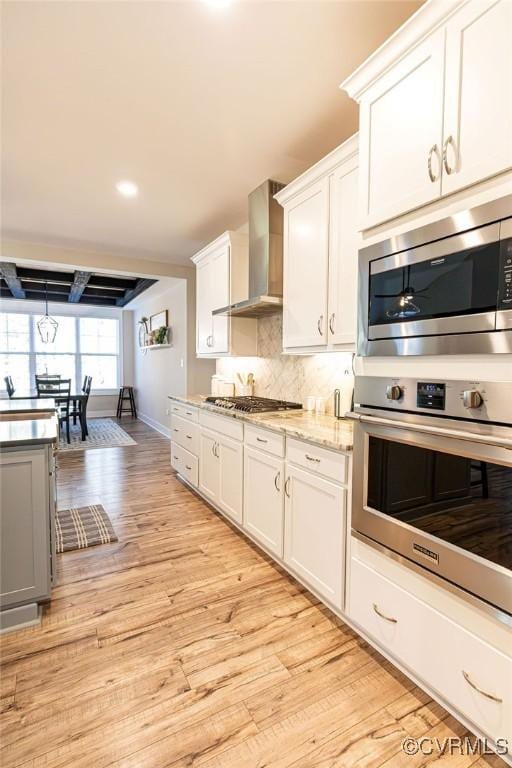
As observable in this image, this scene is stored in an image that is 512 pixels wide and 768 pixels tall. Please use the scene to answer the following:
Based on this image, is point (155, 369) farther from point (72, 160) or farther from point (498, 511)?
point (498, 511)

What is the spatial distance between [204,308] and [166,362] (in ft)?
9.33

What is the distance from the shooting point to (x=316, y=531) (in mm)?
1964

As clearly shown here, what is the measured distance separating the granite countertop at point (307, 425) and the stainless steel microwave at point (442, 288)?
0.48 metres

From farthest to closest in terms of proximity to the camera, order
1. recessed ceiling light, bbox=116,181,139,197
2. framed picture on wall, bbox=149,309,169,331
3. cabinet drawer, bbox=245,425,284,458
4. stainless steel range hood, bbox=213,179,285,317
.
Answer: framed picture on wall, bbox=149,309,169,331 → recessed ceiling light, bbox=116,181,139,197 → stainless steel range hood, bbox=213,179,285,317 → cabinet drawer, bbox=245,425,284,458

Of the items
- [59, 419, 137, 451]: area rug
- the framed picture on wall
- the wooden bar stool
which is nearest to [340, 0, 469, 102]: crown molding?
the framed picture on wall

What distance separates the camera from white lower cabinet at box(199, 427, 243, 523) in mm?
2777

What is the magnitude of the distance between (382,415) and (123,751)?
4.94 feet

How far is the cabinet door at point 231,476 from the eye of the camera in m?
2.75

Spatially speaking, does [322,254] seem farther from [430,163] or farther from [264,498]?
[264,498]

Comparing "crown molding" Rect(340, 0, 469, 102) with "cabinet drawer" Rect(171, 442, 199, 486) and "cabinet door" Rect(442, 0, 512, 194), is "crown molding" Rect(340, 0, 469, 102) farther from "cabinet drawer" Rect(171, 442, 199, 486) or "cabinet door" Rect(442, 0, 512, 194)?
"cabinet drawer" Rect(171, 442, 199, 486)

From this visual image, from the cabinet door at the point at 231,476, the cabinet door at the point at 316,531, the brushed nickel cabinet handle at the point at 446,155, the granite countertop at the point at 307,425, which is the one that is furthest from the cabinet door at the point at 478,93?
the cabinet door at the point at 231,476

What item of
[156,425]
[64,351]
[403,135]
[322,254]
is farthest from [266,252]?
[64,351]

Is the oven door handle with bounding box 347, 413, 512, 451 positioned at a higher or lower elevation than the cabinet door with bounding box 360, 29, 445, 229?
lower

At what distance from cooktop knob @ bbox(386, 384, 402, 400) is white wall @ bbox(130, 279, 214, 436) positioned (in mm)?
4493
